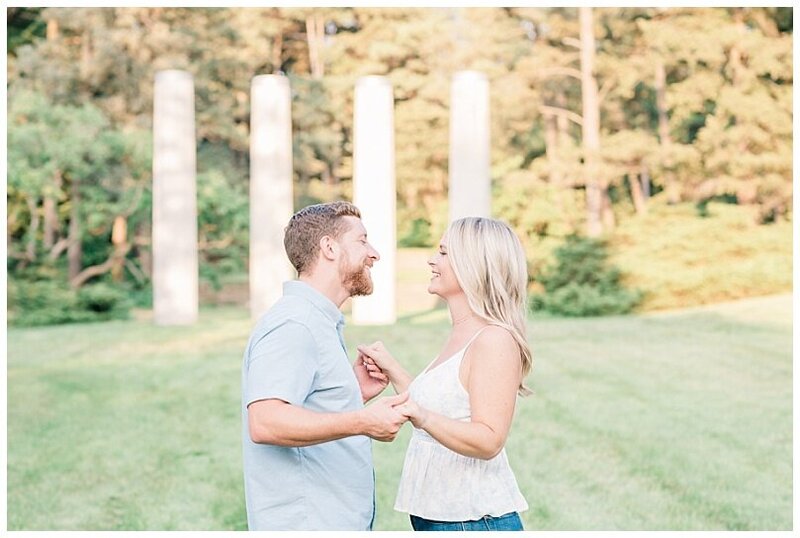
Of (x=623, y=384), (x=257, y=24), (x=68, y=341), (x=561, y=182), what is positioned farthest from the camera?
(x=257, y=24)

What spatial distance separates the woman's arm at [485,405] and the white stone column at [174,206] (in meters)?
14.9

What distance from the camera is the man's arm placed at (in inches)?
93.7

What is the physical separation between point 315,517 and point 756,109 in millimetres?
21558

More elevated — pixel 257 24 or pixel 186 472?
pixel 257 24

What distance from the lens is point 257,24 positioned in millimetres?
26594

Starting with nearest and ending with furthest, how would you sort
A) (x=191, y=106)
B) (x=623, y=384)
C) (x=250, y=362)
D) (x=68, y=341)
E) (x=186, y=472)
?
(x=250, y=362), (x=186, y=472), (x=623, y=384), (x=68, y=341), (x=191, y=106)

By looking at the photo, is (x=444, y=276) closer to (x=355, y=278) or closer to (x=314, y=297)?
(x=355, y=278)

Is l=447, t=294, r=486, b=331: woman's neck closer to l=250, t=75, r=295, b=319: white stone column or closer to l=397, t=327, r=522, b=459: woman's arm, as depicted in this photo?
l=397, t=327, r=522, b=459: woman's arm

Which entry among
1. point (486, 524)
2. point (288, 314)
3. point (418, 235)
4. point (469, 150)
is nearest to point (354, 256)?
point (288, 314)

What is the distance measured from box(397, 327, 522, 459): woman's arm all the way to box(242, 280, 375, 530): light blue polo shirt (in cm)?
29

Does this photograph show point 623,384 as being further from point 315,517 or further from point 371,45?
point 371,45

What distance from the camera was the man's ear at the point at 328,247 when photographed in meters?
2.79

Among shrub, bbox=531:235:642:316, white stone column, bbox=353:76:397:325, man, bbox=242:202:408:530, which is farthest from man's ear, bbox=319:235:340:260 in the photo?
shrub, bbox=531:235:642:316

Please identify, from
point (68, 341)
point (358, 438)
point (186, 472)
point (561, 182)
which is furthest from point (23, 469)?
point (561, 182)
